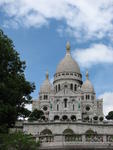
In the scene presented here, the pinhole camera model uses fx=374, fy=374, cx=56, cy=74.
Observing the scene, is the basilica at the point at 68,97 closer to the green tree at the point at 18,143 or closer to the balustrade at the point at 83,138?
the balustrade at the point at 83,138

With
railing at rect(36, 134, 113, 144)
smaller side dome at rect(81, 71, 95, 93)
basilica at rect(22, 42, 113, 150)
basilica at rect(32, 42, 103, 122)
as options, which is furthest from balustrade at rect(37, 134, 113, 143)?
smaller side dome at rect(81, 71, 95, 93)

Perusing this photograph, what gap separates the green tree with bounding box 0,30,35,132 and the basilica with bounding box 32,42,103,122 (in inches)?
2708

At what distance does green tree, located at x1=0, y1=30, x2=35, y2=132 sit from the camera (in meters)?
23.4

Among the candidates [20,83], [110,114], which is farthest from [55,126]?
[20,83]

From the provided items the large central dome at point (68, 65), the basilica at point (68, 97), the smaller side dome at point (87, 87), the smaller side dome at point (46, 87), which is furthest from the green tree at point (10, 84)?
the large central dome at point (68, 65)

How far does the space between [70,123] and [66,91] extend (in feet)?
129

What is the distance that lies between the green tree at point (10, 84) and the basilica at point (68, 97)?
6877 cm

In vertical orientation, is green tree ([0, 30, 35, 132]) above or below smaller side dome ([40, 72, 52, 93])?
below

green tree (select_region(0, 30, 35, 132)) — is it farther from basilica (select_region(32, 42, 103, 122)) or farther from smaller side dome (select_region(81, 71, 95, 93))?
smaller side dome (select_region(81, 71, 95, 93))

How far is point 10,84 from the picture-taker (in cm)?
2372

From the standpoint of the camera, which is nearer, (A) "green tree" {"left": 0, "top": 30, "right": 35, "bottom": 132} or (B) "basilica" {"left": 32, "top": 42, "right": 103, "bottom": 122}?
(A) "green tree" {"left": 0, "top": 30, "right": 35, "bottom": 132}

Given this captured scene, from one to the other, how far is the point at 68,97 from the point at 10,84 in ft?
268

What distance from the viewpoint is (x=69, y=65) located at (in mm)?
120188

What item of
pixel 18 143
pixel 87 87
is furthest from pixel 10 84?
pixel 87 87
